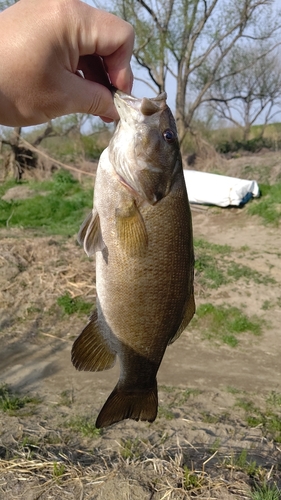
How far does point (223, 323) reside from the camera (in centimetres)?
673

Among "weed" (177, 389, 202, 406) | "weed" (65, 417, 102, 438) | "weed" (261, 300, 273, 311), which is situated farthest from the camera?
"weed" (261, 300, 273, 311)

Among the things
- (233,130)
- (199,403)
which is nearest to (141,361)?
(199,403)

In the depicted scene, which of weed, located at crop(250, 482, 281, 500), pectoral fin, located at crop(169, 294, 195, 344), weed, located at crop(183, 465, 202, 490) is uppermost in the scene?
pectoral fin, located at crop(169, 294, 195, 344)

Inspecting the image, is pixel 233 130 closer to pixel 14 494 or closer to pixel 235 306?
pixel 235 306

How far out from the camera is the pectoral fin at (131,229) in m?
1.95

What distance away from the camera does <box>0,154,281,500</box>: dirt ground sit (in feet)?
9.82

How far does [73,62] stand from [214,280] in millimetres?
5947

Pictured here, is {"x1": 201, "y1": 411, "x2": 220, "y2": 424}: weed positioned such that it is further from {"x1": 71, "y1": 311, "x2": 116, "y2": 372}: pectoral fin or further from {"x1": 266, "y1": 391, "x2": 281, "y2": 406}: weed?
{"x1": 71, "y1": 311, "x2": 116, "y2": 372}: pectoral fin

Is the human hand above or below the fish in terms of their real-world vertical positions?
above

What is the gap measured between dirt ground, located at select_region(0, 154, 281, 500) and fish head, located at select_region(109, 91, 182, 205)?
2.07 m

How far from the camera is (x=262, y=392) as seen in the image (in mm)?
5309

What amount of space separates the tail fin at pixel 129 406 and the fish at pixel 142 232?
22 centimetres

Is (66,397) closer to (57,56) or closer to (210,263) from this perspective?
(57,56)

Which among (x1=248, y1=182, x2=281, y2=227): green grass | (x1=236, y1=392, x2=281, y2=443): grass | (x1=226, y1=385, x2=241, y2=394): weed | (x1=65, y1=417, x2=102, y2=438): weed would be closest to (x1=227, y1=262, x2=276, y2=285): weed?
(x1=226, y1=385, x2=241, y2=394): weed
